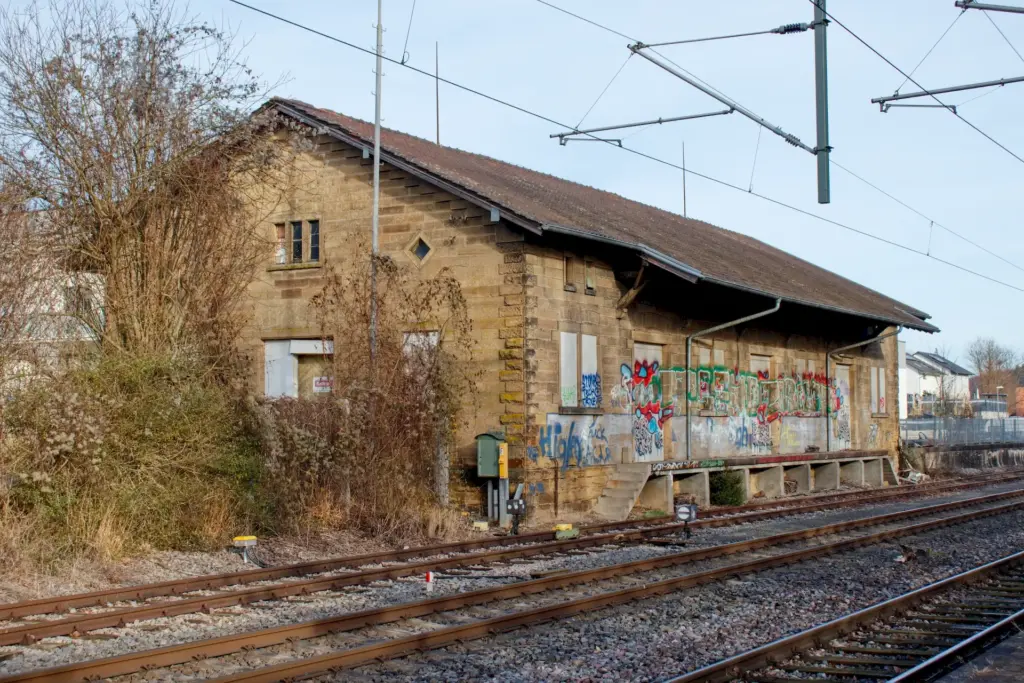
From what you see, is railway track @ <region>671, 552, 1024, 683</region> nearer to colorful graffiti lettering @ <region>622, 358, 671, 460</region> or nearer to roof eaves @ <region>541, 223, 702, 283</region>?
roof eaves @ <region>541, 223, 702, 283</region>

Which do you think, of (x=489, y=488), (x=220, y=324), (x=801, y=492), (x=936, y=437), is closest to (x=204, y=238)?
(x=220, y=324)

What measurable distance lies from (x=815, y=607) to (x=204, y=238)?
10.8 m

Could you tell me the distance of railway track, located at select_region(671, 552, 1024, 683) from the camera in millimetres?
7621

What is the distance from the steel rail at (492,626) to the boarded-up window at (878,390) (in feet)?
62.2

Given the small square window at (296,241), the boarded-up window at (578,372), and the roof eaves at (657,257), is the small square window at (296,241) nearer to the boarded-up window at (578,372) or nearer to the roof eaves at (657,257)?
the boarded-up window at (578,372)

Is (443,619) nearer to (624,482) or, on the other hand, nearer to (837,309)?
(624,482)

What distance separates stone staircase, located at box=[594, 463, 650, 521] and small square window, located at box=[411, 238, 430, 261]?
5.20 m

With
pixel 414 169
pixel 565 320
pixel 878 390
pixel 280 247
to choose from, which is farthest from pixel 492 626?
pixel 878 390

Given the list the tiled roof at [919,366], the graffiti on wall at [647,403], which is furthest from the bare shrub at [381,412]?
the tiled roof at [919,366]

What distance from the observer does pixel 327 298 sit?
62.6ft

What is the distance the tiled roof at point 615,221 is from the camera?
18.3m

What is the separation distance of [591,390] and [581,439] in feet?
3.12

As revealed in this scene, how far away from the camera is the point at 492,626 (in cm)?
862

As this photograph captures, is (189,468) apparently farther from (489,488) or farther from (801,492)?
(801,492)
